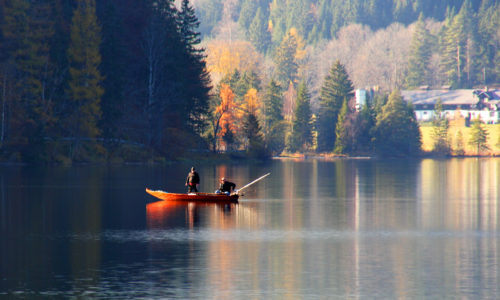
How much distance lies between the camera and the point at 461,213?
4566 centimetres

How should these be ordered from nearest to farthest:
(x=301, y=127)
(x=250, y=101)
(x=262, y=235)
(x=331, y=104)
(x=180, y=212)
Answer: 1. (x=262, y=235)
2. (x=180, y=212)
3. (x=250, y=101)
4. (x=301, y=127)
5. (x=331, y=104)

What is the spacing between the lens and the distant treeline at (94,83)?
307 ft

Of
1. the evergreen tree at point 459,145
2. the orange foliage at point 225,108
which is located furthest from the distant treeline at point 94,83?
the evergreen tree at point 459,145

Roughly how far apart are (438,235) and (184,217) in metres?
13.4

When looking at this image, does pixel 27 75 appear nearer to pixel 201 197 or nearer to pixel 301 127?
pixel 201 197

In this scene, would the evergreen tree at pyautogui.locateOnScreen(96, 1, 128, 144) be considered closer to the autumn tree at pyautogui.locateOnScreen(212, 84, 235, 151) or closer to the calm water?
the autumn tree at pyautogui.locateOnScreen(212, 84, 235, 151)

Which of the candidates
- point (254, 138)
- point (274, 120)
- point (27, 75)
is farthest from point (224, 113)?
point (27, 75)

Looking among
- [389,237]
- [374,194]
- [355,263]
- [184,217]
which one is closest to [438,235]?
[389,237]

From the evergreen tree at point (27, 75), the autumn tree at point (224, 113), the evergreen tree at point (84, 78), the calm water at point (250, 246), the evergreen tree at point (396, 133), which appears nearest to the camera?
the calm water at point (250, 246)

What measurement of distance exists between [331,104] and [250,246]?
488 feet

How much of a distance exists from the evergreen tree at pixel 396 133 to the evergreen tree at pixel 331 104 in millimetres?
9259

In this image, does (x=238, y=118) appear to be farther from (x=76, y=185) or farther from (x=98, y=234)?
→ (x=98, y=234)

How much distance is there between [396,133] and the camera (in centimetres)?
17338

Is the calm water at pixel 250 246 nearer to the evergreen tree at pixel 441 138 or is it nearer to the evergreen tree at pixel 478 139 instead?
the evergreen tree at pixel 441 138
